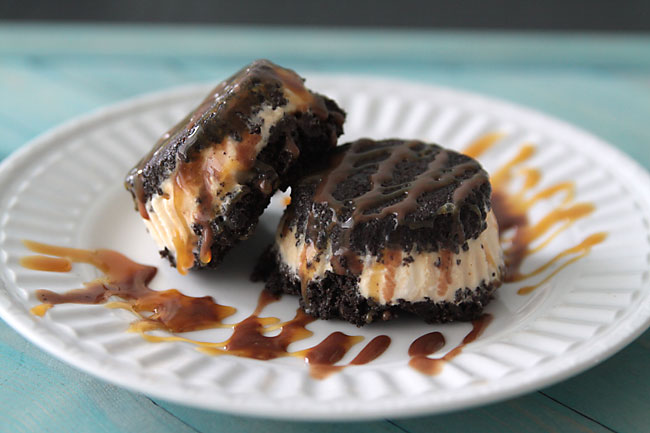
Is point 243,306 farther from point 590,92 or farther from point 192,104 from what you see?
point 590,92

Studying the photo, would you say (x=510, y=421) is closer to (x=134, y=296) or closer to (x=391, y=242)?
(x=391, y=242)

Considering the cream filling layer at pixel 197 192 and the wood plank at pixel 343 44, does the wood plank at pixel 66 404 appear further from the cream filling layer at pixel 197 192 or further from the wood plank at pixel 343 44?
the wood plank at pixel 343 44

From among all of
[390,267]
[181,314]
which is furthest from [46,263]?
[390,267]

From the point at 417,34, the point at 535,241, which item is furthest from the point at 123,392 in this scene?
the point at 417,34

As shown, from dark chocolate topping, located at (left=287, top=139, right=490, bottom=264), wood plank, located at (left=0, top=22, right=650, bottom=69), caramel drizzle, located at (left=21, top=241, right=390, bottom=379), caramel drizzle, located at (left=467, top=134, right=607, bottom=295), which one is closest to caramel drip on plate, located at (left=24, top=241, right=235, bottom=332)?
caramel drizzle, located at (left=21, top=241, right=390, bottom=379)

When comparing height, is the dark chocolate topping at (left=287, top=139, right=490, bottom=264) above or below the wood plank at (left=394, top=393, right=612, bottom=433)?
above

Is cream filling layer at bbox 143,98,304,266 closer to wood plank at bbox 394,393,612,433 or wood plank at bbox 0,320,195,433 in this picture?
wood plank at bbox 0,320,195,433

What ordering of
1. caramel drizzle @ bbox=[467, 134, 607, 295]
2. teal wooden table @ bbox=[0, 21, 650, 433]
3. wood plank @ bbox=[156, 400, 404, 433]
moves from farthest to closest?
teal wooden table @ bbox=[0, 21, 650, 433] < caramel drizzle @ bbox=[467, 134, 607, 295] < wood plank @ bbox=[156, 400, 404, 433]
